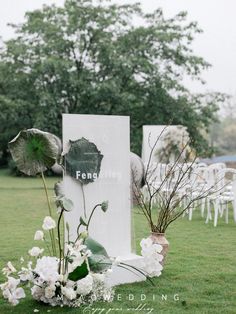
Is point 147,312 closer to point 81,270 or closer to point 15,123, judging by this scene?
point 81,270

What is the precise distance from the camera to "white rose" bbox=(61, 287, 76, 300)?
3178 millimetres

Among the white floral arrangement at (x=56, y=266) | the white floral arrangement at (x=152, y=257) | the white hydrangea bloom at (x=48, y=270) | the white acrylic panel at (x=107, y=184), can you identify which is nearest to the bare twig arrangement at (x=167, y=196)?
the white acrylic panel at (x=107, y=184)

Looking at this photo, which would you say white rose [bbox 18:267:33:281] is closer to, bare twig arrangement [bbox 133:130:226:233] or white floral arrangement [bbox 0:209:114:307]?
white floral arrangement [bbox 0:209:114:307]

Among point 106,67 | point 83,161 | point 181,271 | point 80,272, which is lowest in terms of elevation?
point 181,271

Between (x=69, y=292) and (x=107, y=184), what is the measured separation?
3.53ft

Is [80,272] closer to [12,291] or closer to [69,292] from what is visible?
[69,292]

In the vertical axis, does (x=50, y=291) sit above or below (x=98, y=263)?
below

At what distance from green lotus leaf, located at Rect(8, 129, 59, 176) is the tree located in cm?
1444

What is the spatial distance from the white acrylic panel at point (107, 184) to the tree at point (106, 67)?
45.5 ft

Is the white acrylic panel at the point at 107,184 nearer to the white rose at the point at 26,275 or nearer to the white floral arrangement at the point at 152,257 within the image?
the white floral arrangement at the point at 152,257

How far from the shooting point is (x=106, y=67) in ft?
61.6

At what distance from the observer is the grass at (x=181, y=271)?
3.29 metres

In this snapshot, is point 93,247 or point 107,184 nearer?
point 93,247

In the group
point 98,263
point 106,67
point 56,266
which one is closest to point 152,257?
point 98,263
